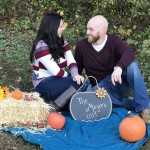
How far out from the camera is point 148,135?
4.50 meters

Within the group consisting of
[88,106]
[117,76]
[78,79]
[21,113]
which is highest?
[117,76]

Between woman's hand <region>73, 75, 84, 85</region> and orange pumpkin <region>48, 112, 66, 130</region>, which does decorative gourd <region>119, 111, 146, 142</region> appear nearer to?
orange pumpkin <region>48, 112, 66, 130</region>

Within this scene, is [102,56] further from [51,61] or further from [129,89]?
[51,61]

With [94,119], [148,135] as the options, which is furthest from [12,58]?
[148,135]

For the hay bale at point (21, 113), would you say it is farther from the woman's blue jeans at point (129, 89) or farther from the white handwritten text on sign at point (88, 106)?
the woman's blue jeans at point (129, 89)

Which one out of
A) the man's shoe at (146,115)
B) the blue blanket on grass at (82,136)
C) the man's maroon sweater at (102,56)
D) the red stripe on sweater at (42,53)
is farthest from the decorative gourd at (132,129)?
the red stripe on sweater at (42,53)

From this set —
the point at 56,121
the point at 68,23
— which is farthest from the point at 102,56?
the point at 68,23

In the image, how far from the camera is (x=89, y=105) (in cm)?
498

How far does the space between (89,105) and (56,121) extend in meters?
0.52

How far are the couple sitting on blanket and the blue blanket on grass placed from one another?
1.16 feet

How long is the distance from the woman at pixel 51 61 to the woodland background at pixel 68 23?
3.79ft

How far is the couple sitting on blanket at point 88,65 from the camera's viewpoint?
493cm

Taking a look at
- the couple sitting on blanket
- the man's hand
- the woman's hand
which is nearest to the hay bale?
the couple sitting on blanket

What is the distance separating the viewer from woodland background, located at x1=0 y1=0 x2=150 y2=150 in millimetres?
6945
